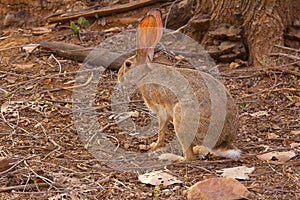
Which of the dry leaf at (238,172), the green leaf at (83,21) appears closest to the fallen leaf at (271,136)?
the dry leaf at (238,172)

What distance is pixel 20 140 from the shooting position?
19.4 feet

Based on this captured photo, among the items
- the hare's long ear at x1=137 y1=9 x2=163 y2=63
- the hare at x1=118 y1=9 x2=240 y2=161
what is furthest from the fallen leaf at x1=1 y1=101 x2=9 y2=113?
the hare's long ear at x1=137 y1=9 x2=163 y2=63

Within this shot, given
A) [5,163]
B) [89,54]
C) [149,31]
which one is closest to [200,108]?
[149,31]

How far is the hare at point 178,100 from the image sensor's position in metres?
5.35

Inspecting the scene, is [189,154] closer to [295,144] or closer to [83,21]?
[295,144]

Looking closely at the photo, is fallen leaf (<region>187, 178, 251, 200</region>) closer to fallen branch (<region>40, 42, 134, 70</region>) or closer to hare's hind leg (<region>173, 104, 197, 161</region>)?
hare's hind leg (<region>173, 104, 197, 161</region>)

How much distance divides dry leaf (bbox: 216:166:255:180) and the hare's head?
4.41 ft

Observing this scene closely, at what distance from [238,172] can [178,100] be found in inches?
33.5

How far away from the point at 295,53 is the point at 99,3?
3.08 metres

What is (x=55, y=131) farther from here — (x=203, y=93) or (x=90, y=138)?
(x=203, y=93)

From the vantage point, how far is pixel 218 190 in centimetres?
454

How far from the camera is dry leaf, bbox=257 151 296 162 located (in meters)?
5.38

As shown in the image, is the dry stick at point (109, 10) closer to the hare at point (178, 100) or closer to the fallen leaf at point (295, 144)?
the hare at point (178, 100)

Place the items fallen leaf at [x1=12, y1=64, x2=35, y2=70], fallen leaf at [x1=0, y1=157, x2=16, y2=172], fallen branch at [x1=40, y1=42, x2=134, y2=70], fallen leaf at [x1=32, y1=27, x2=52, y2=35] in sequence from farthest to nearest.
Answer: fallen leaf at [x1=32, y1=27, x2=52, y2=35], fallen leaf at [x1=12, y1=64, x2=35, y2=70], fallen branch at [x1=40, y1=42, x2=134, y2=70], fallen leaf at [x1=0, y1=157, x2=16, y2=172]
